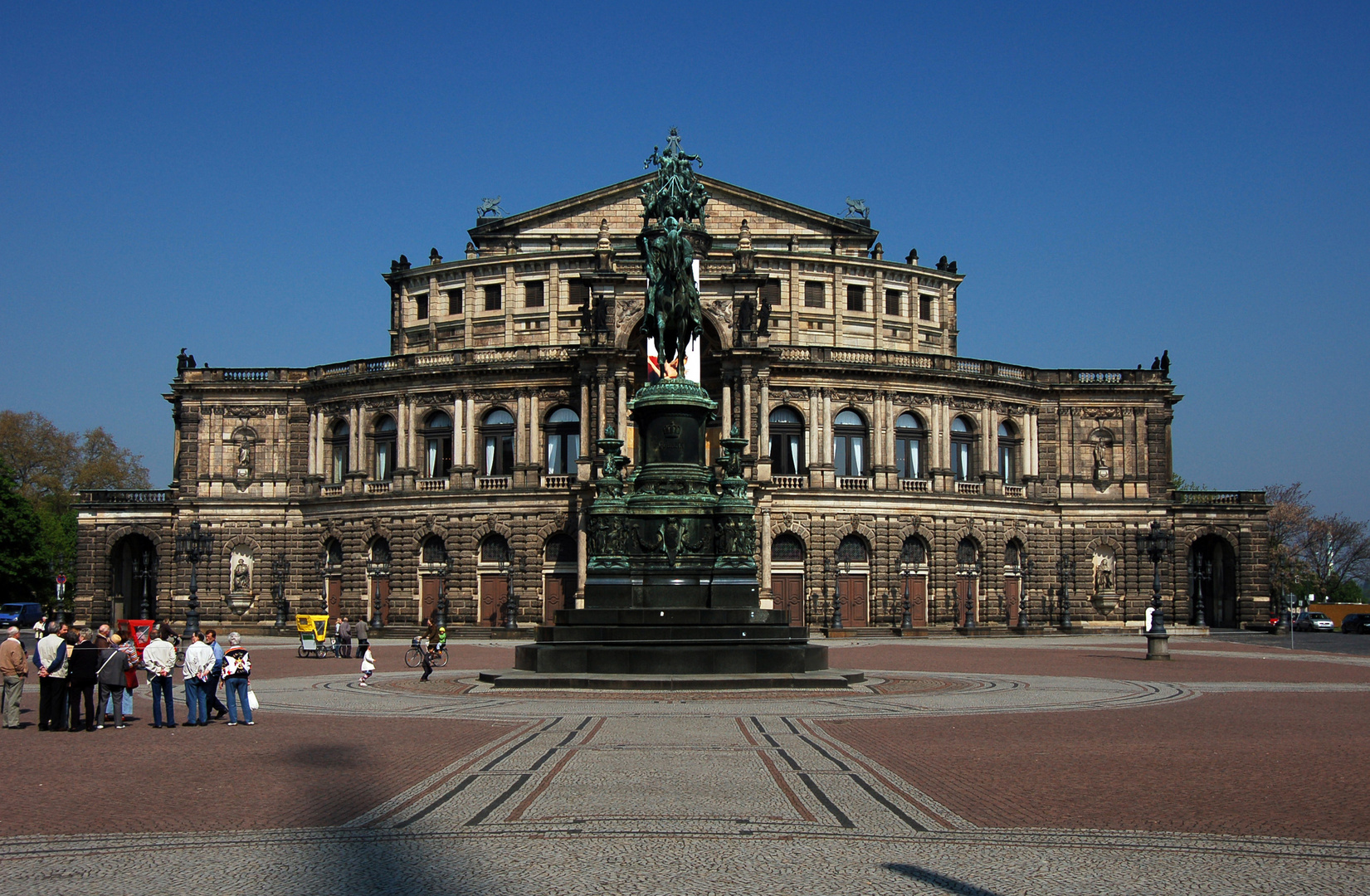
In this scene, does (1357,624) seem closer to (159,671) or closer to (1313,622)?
(1313,622)

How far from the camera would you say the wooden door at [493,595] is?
236 ft

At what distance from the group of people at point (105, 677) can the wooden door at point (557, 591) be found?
47270mm

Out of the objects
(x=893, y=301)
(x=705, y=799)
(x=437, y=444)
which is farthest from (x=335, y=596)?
(x=705, y=799)

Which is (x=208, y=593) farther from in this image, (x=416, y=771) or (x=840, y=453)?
(x=416, y=771)

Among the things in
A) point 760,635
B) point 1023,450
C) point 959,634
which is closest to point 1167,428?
point 1023,450

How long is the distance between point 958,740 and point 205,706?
44.5ft

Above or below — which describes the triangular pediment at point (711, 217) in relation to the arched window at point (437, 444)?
above

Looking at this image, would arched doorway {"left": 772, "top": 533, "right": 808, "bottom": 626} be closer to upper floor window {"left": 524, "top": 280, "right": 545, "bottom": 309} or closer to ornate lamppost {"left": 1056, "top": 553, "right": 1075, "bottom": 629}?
ornate lamppost {"left": 1056, "top": 553, "right": 1075, "bottom": 629}

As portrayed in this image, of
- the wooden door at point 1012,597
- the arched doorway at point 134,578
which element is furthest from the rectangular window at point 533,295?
the wooden door at point 1012,597

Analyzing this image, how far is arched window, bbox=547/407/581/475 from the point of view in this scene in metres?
73.1

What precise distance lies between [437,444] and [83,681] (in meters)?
53.6

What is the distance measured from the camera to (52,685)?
22.0 m

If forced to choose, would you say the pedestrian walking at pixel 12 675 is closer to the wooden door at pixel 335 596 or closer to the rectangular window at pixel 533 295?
the wooden door at pixel 335 596

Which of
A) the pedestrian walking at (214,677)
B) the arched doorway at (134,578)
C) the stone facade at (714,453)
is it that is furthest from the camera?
the arched doorway at (134,578)
